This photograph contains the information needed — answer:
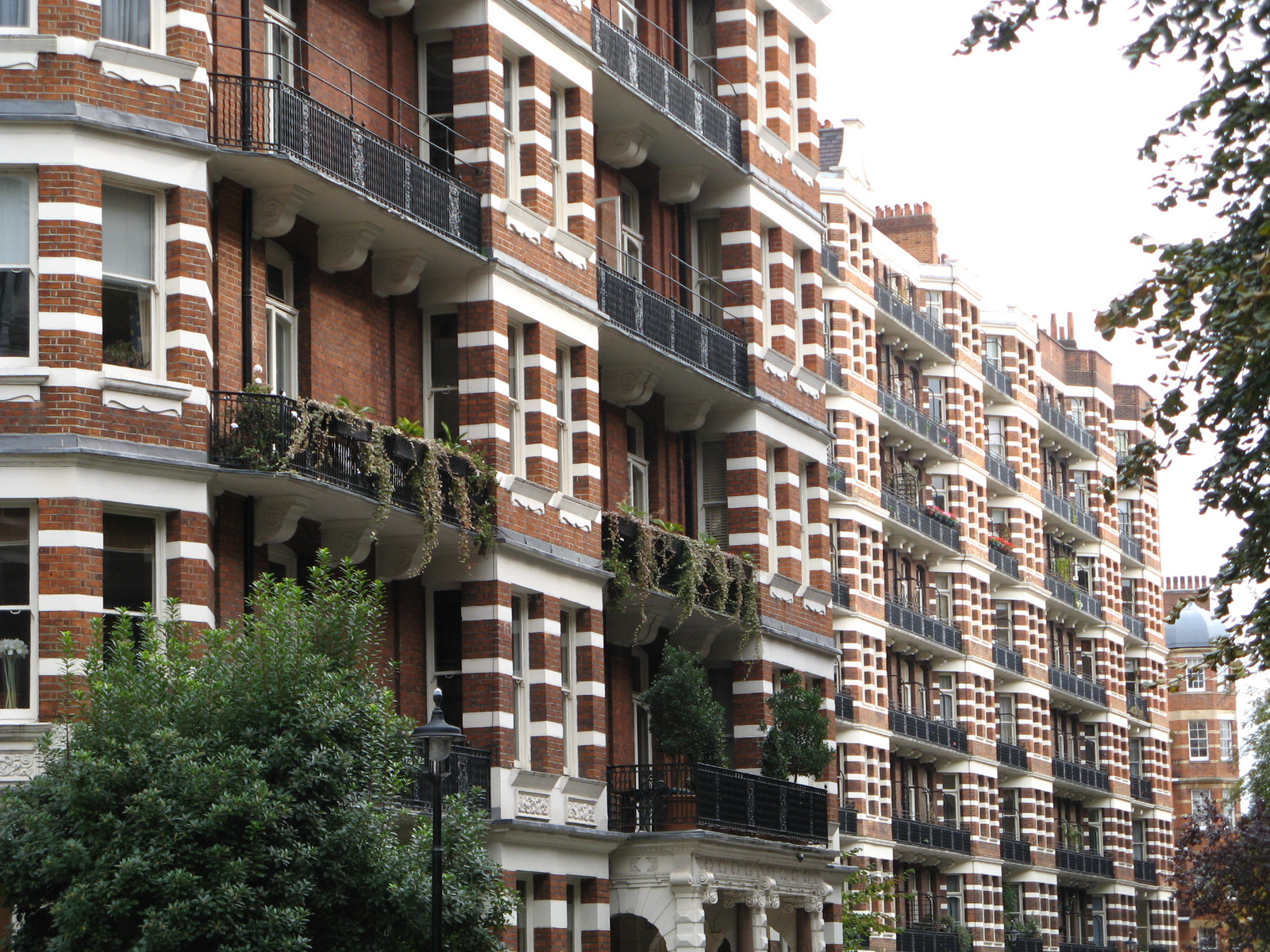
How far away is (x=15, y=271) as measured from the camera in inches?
986

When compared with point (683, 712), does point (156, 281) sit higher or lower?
higher

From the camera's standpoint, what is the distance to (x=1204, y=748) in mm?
122375

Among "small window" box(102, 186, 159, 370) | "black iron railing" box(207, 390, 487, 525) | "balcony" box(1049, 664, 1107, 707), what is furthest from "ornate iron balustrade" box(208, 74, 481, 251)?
"balcony" box(1049, 664, 1107, 707)

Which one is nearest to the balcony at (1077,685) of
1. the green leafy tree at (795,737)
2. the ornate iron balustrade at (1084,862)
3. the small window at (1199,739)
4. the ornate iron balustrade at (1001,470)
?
the ornate iron balustrade at (1084,862)

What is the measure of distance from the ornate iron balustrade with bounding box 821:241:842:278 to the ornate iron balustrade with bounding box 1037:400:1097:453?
23594 millimetres

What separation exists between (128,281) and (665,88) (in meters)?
16.1

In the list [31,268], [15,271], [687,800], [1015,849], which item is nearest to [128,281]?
[31,268]

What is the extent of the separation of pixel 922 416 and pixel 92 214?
53.0 meters

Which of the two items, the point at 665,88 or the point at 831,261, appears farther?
the point at 831,261

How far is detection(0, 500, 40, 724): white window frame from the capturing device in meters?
24.1

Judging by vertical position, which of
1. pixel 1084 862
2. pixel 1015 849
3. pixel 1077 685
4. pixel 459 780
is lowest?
pixel 1084 862

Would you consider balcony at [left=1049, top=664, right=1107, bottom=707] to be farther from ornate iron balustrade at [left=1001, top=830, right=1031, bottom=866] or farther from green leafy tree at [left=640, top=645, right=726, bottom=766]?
green leafy tree at [left=640, top=645, right=726, bottom=766]

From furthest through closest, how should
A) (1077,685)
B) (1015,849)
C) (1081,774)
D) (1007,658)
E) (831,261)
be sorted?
(1077,685), (1081,774), (1007,658), (1015,849), (831,261)

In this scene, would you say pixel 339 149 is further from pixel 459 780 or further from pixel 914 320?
pixel 914 320
